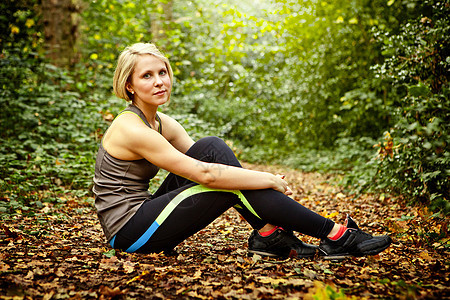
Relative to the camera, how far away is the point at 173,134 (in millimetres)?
2697

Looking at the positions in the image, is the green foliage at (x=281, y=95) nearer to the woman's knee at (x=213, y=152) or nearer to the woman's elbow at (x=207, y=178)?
the woman's knee at (x=213, y=152)

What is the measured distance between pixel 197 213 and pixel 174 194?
7.3 inches

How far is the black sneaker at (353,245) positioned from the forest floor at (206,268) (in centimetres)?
6

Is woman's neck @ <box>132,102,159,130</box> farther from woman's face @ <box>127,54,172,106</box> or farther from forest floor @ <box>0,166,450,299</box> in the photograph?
forest floor @ <box>0,166,450,299</box>

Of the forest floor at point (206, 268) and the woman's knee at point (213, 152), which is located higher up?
the woman's knee at point (213, 152)

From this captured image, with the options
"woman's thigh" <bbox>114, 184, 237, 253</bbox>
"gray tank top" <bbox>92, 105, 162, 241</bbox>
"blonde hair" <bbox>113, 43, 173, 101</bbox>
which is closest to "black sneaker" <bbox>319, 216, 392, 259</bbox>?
"woman's thigh" <bbox>114, 184, 237, 253</bbox>

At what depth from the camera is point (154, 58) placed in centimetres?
237

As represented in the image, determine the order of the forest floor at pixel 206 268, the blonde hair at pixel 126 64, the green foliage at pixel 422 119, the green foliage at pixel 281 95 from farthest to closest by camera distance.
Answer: the green foliage at pixel 281 95 → the green foliage at pixel 422 119 → the blonde hair at pixel 126 64 → the forest floor at pixel 206 268

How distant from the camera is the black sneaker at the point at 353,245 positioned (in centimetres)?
217

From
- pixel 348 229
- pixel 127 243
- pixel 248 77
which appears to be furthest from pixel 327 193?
pixel 248 77

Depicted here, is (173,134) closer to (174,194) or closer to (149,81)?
(149,81)

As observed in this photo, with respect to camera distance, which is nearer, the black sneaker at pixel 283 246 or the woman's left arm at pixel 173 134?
the black sneaker at pixel 283 246

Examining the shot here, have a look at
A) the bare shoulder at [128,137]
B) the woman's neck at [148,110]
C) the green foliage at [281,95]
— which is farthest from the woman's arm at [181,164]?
the green foliage at [281,95]

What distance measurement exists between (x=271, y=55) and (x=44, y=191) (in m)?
9.96
